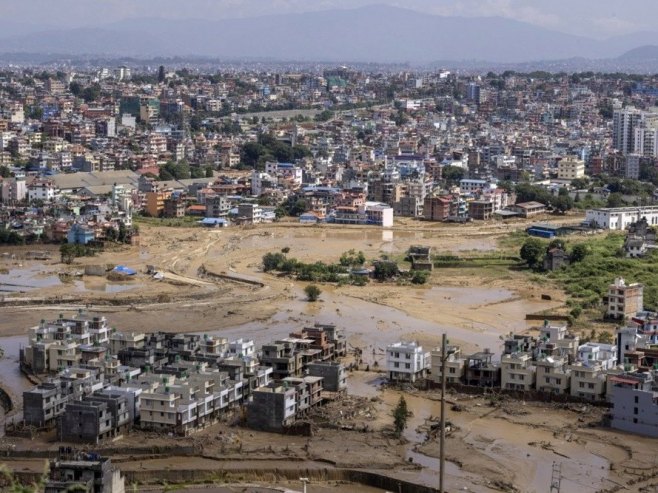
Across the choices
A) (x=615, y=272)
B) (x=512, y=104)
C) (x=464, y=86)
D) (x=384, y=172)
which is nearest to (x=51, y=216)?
(x=384, y=172)

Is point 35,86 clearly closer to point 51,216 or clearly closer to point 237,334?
point 51,216

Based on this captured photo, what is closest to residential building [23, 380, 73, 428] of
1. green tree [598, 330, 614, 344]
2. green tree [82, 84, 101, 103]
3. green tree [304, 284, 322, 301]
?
green tree [598, 330, 614, 344]

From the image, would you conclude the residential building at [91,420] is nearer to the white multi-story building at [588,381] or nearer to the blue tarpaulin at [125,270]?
the white multi-story building at [588,381]

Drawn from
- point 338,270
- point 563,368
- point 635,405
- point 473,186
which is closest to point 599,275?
point 338,270

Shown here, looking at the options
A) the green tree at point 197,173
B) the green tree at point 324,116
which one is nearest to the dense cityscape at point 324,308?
the green tree at point 197,173

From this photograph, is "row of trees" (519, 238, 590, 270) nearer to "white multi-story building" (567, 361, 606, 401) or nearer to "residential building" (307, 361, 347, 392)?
"white multi-story building" (567, 361, 606, 401)

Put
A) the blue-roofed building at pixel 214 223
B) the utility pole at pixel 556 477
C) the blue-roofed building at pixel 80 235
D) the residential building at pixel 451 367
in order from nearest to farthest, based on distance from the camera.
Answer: the utility pole at pixel 556 477 < the residential building at pixel 451 367 < the blue-roofed building at pixel 80 235 < the blue-roofed building at pixel 214 223
